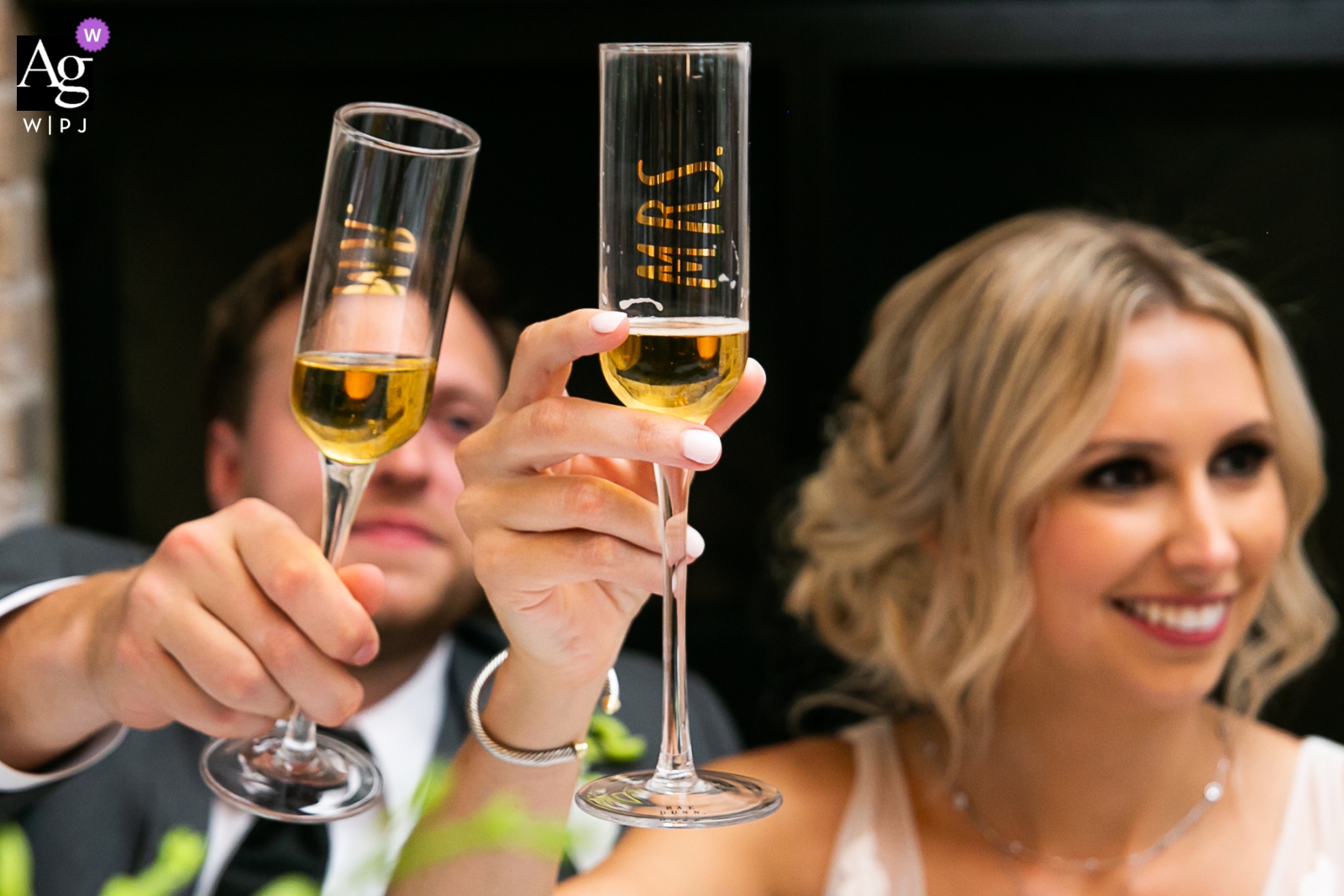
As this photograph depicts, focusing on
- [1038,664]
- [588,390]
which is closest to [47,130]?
[588,390]

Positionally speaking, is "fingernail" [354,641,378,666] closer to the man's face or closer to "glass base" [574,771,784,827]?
"glass base" [574,771,784,827]

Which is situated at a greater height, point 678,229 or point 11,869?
point 678,229

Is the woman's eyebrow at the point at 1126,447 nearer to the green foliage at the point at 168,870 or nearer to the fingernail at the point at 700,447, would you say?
the fingernail at the point at 700,447

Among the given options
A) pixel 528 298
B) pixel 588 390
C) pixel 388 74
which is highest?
pixel 388 74

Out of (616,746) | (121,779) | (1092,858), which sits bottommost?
(1092,858)

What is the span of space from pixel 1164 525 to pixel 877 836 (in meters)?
0.60

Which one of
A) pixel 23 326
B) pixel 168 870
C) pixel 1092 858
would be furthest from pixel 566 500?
pixel 23 326

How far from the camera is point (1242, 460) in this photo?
67.0 inches

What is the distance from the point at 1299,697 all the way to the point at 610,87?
2.20m

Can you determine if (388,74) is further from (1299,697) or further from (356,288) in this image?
(1299,697)

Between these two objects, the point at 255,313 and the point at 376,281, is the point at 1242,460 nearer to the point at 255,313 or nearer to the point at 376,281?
the point at 376,281

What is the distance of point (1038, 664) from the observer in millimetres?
1776

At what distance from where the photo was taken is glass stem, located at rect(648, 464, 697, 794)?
32.8 inches

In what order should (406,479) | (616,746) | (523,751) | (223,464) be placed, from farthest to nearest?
(223,464) → (406,479) → (616,746) → (523,751)
